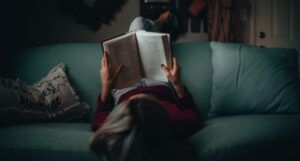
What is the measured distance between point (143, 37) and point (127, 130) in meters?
0.90

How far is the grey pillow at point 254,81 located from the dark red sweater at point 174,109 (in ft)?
0.91

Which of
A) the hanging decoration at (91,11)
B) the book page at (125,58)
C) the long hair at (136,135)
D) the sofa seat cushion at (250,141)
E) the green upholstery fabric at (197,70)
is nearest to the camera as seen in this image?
the long hair at (136,135)

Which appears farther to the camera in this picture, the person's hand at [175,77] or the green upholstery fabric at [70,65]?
the green upholstery fabric at [70,65]

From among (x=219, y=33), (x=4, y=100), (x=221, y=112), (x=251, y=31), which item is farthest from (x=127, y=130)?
(x=251, y=31)

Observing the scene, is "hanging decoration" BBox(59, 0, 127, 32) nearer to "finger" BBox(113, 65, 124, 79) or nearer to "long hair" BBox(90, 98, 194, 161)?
"finger" BBox(113, 65, 124, 79)

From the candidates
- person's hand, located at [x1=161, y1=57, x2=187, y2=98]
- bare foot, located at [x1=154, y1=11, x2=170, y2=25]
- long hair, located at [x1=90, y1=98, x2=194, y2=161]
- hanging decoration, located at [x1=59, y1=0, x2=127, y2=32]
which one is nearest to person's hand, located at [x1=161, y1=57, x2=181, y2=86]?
person's hand, located at [x1=161, y1=57, x2=187, y2=98]

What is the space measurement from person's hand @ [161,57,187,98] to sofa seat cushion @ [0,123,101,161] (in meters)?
0.47

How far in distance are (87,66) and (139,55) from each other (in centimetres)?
37

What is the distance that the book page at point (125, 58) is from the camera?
1979 mm

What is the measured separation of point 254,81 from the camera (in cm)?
212

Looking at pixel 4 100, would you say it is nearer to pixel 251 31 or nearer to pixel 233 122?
pixel 233 122

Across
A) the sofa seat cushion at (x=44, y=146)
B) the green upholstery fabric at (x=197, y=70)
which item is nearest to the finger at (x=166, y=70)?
the green upholstery fabric at (x=197, y=70)

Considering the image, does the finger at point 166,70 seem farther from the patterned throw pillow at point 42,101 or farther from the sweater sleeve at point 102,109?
the patterned throw pillow at point 42,101

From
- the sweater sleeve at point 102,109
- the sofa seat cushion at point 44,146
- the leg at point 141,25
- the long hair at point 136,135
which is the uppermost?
the leg at point 141,25
